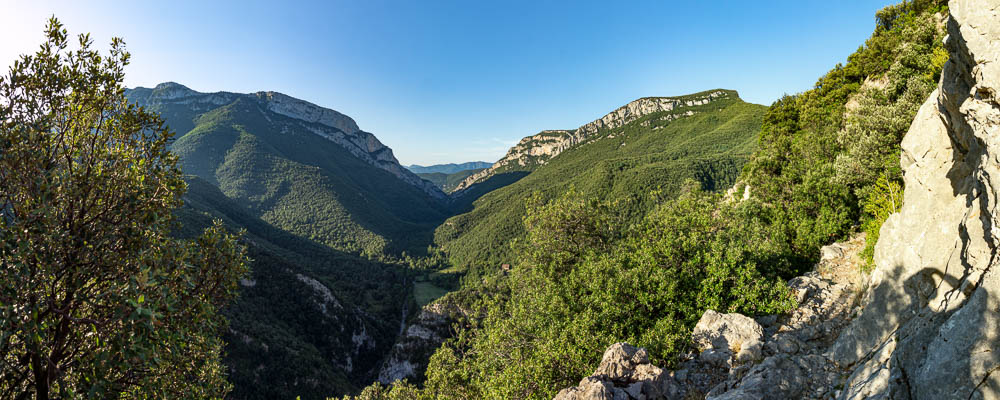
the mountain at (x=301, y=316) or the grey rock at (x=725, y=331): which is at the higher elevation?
the grey rock at (x=725, y=331)

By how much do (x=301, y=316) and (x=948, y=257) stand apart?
347ft

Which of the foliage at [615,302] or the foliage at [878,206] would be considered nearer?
the foliage at [615,302]

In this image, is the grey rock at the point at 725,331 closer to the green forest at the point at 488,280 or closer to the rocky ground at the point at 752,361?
the rocky ground at the point at 752,361

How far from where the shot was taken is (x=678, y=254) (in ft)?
52.5

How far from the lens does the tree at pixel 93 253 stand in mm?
5637

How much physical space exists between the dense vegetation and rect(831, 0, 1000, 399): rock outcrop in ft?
17.0

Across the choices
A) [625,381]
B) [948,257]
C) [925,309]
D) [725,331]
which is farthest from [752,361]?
[948,257]

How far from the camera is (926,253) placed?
292 inches

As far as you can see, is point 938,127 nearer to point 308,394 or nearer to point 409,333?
point 308,394

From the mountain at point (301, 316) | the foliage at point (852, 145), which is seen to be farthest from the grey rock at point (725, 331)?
the mountain at point (301, 316)

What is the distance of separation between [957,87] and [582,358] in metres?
12.3

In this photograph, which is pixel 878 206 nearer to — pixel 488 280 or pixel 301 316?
pixel 488 280

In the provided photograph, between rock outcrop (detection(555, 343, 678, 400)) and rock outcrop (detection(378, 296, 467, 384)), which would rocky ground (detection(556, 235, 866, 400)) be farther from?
rock outcrop (detection(378, 296, 467, 384))

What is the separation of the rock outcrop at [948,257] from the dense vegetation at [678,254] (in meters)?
5.18
